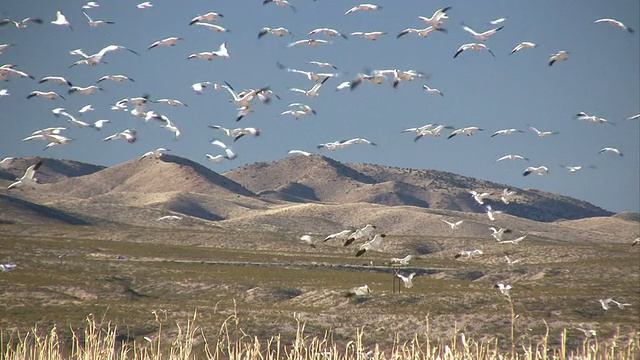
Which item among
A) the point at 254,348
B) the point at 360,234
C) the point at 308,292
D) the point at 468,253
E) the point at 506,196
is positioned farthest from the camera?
the point at 308,292

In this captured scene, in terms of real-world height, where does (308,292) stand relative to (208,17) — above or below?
below

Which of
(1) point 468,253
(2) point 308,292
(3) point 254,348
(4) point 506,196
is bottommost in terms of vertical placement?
(3) point 254,348

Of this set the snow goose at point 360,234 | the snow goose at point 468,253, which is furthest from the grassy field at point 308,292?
the snow goose at point 360,234

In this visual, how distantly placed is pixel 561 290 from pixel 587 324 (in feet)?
54.7

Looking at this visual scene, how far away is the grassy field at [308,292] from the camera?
5241 centimetres

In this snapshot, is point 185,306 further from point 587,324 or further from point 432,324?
point 587,324

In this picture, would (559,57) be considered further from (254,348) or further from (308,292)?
(308,292)

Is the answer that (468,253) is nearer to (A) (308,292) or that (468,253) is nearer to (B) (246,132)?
(B) (246,132)

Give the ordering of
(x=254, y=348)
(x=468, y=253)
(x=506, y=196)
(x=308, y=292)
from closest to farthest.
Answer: (x=254, y=348), (x=506, y=196), (x=468, y=253), (x=308, y=292)

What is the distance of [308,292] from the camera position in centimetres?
6838

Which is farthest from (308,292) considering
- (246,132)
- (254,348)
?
(254,348)

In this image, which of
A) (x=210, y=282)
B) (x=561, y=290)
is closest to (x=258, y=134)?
(x=210, y=282)

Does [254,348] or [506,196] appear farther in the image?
[506,196]

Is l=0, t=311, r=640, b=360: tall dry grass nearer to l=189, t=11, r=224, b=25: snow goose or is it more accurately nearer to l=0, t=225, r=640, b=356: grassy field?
l=0, t=225, r=640, b=356: grassy field
